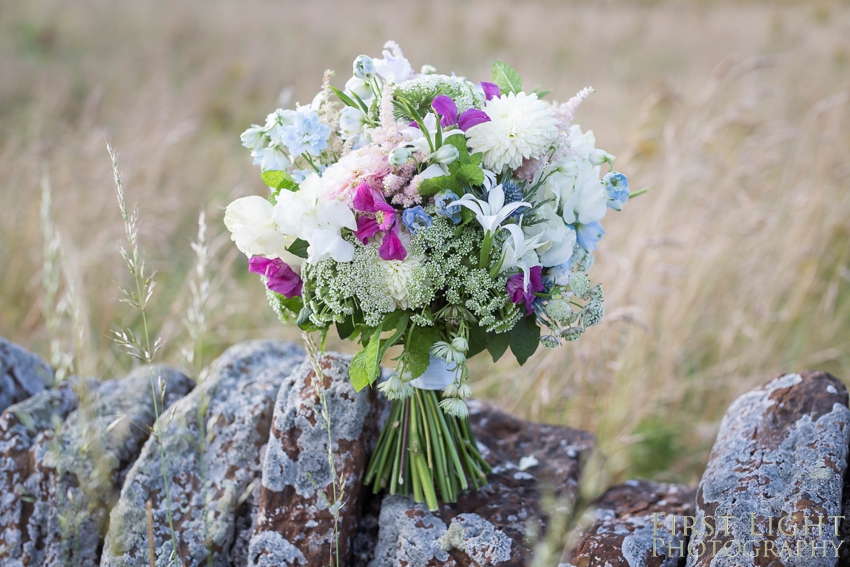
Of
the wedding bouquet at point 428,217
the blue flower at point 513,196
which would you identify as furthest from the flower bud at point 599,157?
the blue flower at point 513,196

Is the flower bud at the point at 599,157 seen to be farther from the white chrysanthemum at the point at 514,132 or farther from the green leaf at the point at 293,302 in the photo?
the green leaf at the point at 293,302

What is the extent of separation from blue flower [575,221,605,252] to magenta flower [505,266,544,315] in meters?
0.17

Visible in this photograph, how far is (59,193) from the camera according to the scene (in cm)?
402

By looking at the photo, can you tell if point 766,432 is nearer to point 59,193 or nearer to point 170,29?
point 59,193

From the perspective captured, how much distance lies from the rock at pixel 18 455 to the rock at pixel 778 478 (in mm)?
1832

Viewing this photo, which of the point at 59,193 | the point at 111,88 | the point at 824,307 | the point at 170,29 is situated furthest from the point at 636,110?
the point at 170,29

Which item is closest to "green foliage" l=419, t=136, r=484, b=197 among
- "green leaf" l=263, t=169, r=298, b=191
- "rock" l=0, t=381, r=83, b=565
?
"green leaf" l=263, t=169, r=298, b=191

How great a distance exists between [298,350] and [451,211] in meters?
1.35

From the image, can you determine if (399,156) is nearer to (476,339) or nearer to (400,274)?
(400,274)

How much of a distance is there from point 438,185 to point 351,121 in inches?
11.8

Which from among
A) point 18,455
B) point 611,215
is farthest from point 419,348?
point 611,215

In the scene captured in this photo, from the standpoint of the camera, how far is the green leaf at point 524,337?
4.85 feet

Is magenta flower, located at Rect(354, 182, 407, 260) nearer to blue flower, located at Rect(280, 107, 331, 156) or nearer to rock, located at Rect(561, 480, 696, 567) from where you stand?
blue flower, located at Rect(280, 107, 331, 156)

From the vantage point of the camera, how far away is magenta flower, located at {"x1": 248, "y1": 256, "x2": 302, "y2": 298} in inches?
56.9
